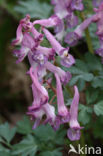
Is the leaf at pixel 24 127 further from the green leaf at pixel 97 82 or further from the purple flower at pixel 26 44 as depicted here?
the purple flower at pixel 26 44

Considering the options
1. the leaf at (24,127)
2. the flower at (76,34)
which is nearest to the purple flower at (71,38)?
the flower at (76,34)

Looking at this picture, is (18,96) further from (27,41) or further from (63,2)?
(27,41)

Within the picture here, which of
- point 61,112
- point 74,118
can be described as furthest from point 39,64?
point 74,118

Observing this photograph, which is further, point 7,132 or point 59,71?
point 7,132

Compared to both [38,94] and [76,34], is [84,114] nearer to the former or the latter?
[38,94]

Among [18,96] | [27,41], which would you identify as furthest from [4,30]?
[27,41]

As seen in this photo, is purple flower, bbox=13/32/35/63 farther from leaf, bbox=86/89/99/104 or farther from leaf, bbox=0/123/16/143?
leaf, bbox=0/123/16/143

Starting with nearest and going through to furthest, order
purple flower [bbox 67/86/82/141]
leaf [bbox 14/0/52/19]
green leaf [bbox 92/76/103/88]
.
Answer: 1. purple flower [bbox 67/86/82/141]
2. green leaf [bbox 92/76/103/88]
3. leaf [bbox 14/0/52/19]

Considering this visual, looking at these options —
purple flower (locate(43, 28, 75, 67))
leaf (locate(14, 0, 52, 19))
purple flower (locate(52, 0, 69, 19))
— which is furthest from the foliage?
leaf (locate(14, 0, 52, 19))
